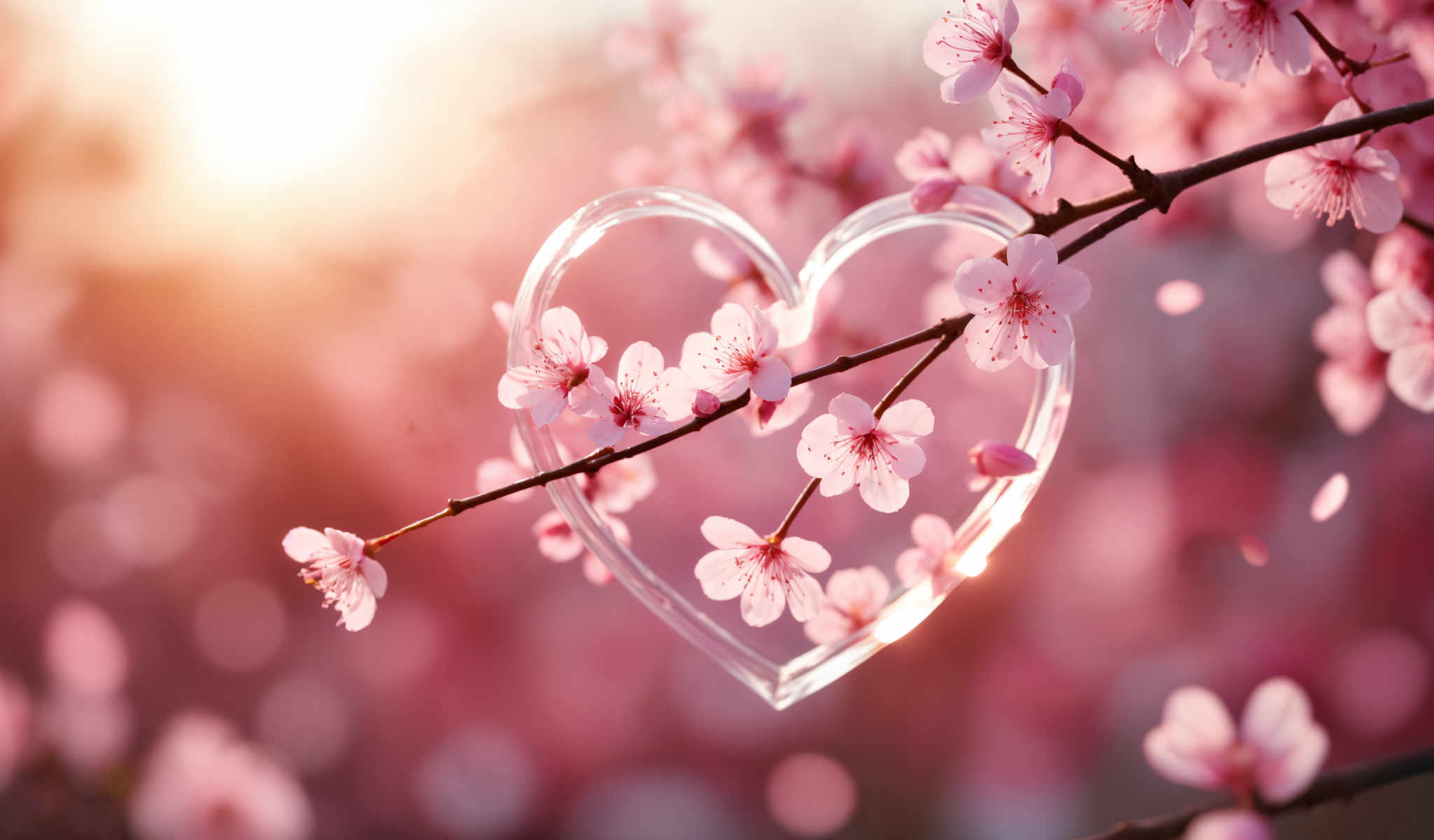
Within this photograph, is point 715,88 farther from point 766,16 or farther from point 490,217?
point 490,217

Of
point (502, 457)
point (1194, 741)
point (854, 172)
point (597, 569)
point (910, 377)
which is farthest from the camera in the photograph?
point (502, 457)

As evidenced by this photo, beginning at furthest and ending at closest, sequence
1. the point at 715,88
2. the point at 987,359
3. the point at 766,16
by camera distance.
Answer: the point at 766,16
the point at 715,88
the point at 987,359

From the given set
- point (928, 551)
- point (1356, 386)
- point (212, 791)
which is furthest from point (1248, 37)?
point (212, 791)

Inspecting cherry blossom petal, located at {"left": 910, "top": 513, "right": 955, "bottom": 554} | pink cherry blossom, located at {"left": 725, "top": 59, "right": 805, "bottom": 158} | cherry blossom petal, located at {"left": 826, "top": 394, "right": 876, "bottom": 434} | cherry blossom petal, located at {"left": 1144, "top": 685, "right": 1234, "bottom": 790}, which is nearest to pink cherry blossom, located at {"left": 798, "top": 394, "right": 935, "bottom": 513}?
cherry blossom petal, located at {"left": 826, "top": 394, "right": 876, "bottom": 434}

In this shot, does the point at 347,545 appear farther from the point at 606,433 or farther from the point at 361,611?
the point at 606,433

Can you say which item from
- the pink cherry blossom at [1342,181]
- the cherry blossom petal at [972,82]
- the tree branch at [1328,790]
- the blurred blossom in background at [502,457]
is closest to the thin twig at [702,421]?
the cherry blossom petal at [972,82]

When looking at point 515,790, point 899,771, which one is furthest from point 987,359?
point 515,790
